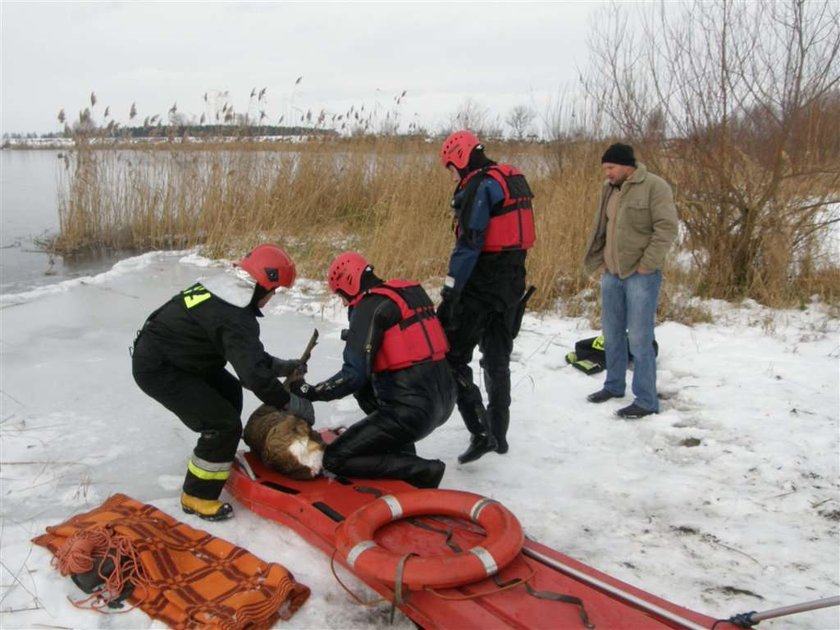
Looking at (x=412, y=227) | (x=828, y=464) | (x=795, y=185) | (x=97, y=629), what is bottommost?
(x=97, y=629)

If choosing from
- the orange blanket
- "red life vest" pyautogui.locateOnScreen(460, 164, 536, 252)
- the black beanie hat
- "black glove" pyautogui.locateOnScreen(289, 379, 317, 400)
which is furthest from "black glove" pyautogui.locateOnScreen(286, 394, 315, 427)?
the black beanie hat

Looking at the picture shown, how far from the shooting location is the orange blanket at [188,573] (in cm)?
256

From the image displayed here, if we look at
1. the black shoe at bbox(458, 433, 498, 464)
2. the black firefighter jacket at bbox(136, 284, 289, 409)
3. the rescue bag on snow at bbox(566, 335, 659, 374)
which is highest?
the black firefighter jacket at bbox(136, 284, 289, 409)

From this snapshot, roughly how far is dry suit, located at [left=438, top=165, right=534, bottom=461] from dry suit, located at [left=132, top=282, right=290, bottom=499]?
3.70 feet

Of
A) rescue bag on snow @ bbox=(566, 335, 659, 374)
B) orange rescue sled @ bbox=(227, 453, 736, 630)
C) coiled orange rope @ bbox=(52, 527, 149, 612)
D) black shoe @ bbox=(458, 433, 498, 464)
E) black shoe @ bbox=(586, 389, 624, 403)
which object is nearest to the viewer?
orange rescue sled @ bbox=(227, 453, 736, 630)

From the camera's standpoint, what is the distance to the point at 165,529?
3078 millimetres

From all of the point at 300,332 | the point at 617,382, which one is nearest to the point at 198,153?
the point at 300,332

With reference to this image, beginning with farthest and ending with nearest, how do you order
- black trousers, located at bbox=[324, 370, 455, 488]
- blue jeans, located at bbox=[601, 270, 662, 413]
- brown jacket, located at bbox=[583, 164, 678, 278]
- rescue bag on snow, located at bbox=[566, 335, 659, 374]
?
rescue bag on snow, located at bbox=[566, 335, 659, 374]
blue jeans, located at bbox=[601, 270, 662, 413]
brown jacket, located at bbox=[583, 164, 678, 278]
black trousers, located at bbox=[324, 370, 455, 488]

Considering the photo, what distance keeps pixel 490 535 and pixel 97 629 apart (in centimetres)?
151

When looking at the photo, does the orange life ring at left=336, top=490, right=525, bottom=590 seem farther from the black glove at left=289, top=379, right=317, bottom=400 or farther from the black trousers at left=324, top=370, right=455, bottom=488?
the black glove at left=289, top=379, right=317, bottom=400

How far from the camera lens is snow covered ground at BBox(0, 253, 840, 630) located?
9.53ft

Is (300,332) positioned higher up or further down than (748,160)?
further down

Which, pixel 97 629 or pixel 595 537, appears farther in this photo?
pixel 595 537

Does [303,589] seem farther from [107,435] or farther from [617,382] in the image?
[617,382]
